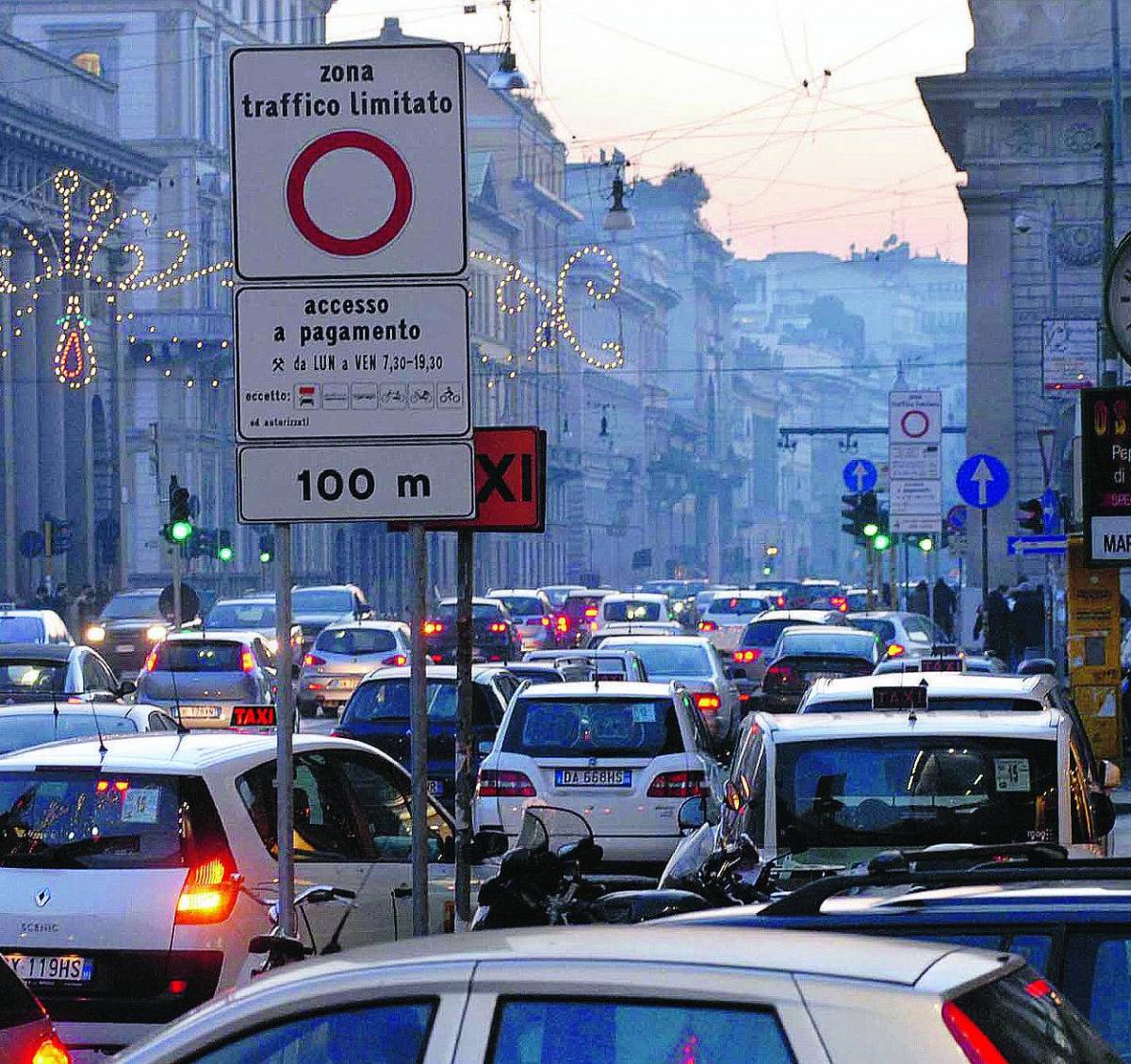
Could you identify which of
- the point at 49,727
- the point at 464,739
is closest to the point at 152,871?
the point at 464,739

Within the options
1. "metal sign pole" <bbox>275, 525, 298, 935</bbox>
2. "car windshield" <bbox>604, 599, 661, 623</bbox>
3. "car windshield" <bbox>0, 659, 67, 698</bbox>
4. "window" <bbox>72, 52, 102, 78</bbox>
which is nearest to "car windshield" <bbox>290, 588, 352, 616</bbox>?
"car windshield" <bbox>604, 599, 661, 623</bbox>

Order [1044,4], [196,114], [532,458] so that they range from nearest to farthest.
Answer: [532,458] < [1044,4] < [196,114]

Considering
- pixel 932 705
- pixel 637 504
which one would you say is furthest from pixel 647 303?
pixel 932 705

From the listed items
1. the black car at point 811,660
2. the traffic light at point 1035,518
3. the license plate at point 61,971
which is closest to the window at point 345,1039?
the license plate at point 61,971

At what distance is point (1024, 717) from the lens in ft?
32.4

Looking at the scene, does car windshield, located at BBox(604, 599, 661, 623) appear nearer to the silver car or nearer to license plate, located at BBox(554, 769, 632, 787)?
the silver car

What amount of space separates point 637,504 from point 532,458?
120 m

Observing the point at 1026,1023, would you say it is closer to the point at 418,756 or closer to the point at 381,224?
the point at 381,224

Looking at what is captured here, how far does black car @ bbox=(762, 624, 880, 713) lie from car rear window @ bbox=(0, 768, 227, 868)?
19.8 meters

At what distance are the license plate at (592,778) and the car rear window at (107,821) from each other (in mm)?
7302

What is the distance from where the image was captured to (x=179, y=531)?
36.2 meters

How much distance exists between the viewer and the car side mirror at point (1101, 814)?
10.2m

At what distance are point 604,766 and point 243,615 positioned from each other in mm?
26530

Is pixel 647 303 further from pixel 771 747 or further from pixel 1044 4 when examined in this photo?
pixel 771 747
